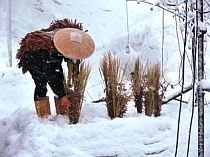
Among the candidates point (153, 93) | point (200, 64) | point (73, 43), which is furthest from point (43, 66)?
point (200, 64)

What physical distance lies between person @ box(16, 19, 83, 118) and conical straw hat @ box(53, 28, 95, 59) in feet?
0.21

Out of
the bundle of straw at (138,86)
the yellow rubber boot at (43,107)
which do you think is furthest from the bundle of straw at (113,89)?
the yellow rubber boot at (43,107)

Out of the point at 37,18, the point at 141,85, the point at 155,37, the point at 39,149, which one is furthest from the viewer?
the point at 37,18

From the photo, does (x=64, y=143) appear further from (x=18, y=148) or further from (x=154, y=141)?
(x=154, y=141)

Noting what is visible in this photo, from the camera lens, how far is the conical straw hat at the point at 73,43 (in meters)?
3.57

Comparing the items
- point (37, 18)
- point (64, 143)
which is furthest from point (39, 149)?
point (37, 18)

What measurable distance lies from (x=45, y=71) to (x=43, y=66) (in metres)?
0.04

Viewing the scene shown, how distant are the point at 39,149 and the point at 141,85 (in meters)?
1.03

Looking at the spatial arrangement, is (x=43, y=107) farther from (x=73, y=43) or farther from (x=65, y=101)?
(x=73, y=43)

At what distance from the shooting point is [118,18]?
37.3 ft

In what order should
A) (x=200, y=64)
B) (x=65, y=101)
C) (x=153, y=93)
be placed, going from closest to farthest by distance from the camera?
(x=200, y=64) < (x=65, y=101) < (x=153, y=93)

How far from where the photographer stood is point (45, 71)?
3.59 metres

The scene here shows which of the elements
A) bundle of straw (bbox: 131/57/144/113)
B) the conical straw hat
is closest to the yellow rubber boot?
the conical straw hat

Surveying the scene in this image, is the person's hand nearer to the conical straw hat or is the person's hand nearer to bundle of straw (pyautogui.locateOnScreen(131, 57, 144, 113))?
the conical straw hat
